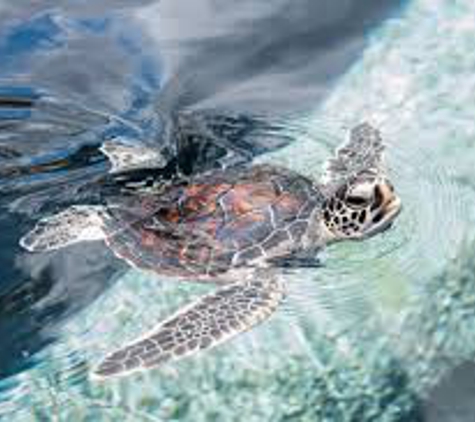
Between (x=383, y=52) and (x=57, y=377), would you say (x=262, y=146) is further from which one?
(x=57, y=377)

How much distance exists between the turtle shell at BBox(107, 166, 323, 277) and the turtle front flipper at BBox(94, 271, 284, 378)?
0.54 ft

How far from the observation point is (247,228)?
421cm

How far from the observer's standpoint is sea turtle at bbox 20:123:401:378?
405 centimetres

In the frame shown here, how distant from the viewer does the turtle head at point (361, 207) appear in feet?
13.4

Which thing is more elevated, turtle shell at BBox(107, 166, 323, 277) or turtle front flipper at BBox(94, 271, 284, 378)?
turtle shell at BBox(107, 166, 323, 277)

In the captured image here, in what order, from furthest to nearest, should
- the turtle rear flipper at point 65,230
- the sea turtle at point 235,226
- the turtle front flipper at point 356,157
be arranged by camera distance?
the turtle front flipper at point 356,157
the turtle rear flipper at point 65,230
the sea turtle at point 235,226

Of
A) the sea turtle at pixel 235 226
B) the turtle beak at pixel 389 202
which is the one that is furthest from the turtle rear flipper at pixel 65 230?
the turtle beak at pixel 389 202

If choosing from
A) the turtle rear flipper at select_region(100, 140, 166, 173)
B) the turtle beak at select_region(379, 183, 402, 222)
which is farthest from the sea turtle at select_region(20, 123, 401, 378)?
the turtle rear flipper at select_region(100, 140, 166, 173)

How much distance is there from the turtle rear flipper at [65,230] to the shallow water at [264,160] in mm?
65

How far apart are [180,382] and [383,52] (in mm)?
3111

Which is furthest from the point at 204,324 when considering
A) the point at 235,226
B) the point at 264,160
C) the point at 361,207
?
the point at 264,160

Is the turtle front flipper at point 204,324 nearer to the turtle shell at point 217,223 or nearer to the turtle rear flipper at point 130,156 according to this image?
the turtle shell at point 217,223

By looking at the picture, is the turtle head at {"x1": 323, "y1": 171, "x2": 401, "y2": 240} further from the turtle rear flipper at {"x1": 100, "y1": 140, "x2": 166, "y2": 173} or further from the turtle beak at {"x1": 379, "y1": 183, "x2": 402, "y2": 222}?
the turtle rear flipper at {"x1": 100, "y1": 140, "x2": 166, "y2": 173}

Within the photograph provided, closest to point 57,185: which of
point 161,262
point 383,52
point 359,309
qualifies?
point 161,262
